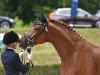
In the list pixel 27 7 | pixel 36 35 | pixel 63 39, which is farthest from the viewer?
pixel 27 7

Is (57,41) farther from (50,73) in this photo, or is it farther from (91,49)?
(50,73)

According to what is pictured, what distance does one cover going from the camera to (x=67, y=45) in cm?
871

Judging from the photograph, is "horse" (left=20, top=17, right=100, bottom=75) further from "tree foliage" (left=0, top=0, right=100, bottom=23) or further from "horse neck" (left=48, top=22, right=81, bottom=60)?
"tree foliage" (left=0, top=0, right=100, bottom=23)

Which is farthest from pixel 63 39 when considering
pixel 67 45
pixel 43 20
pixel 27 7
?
pixel 27 7

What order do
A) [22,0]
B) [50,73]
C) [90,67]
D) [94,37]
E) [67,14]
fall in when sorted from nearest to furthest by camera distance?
[90,67]
[50,73]
[94,37]
[67,14]
[22,0]

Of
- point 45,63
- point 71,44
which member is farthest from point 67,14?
point 71,44

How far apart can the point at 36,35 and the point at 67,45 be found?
1.87ft

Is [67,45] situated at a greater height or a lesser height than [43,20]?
lesser

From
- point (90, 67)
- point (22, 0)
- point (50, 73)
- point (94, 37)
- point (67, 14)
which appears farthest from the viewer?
point (22, 0)

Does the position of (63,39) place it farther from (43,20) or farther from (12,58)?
(12,58)

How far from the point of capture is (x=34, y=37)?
859 centimetres

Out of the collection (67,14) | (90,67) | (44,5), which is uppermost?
(90,67)

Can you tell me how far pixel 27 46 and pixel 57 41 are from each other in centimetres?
52

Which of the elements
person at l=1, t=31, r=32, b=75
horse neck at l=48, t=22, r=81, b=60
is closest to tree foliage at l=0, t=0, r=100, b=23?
horse neck at l=48, t=22, r=81, b=60
